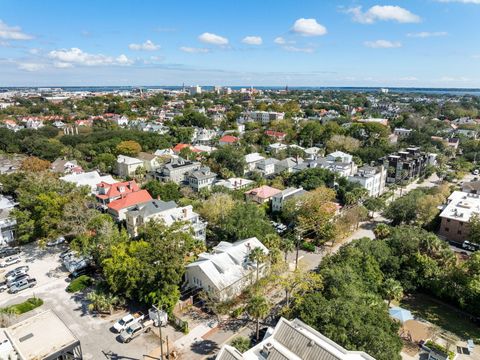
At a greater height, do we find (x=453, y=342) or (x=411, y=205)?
(x=411, y=205)

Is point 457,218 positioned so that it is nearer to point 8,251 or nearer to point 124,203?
point 124,203

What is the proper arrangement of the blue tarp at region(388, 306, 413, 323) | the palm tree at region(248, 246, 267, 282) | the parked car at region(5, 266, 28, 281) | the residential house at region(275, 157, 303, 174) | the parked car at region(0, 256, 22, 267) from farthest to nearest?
the residential house at region(275, 157, 303, 174)
the parked car at region(0, 256, 22, 267)
the parked car at region(5, 266, 28, 281)
the palm tree at region(248, 246, 267, 282)
the blue tarp at region(388, 306, 413, 323)

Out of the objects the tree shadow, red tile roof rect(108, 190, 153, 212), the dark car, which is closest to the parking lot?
the dark car

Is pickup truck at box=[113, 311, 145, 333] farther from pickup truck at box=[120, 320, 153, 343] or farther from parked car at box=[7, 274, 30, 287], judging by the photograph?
parked car at box=[7, 274, 30, 287]

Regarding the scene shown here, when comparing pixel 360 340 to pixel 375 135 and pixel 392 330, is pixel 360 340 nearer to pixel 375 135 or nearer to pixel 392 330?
pixel 392 330

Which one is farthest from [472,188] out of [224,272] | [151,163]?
[151,163]

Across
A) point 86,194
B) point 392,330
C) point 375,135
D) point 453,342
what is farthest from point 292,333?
point 375,135
